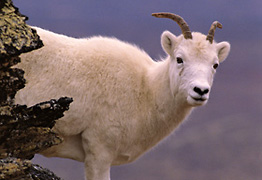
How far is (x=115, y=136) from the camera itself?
354 inches

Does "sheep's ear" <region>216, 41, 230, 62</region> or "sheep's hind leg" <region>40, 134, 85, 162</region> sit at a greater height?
"sheep's ear" <region>216, 41, 230, 62</region>

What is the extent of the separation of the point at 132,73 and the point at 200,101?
77.3 inches

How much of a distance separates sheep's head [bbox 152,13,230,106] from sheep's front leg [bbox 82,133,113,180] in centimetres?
200

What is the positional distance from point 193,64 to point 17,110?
3.75m

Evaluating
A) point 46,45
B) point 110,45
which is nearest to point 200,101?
point 110,45

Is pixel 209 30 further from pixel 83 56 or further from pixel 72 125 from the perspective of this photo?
pixel 72 125

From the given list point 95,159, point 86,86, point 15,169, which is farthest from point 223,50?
point 15,169

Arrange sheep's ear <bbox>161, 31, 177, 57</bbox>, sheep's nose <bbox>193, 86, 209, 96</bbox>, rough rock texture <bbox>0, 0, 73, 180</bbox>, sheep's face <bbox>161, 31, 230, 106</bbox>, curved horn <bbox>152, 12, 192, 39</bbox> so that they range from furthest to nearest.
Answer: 1. sheep's ear <bbox>161, 31, 177, 57</bbox>
2. curved horn <bbox>152, 12, 192, 39</bbox>
3. sheep's face <bbox>161, 31, 230, 106</bbox>
4. sheep's nose <bbox>193, 86, 209, 96</bbox>
5. rough rock texture <bbox>0, 0, 73, 180</bbox>

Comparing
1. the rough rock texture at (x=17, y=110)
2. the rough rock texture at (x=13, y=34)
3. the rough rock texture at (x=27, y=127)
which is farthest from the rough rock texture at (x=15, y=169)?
the rough rock texture at (x=13, y=34)

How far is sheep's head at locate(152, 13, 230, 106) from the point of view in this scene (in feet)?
26.5

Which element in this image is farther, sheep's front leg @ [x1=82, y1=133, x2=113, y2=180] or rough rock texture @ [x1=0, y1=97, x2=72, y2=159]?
sheep's front leg @ [x1=82, y1=133, x2=113, y2=180]

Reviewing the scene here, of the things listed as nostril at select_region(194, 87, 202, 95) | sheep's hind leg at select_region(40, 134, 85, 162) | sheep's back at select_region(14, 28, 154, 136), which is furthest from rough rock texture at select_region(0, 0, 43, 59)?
sheep's hind leg at select_region(40, 134, 85, 162)

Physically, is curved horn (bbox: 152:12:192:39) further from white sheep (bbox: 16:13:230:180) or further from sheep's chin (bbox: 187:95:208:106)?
sheep's chin (bbox: 187:95:208:106)

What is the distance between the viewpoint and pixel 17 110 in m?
6.25
